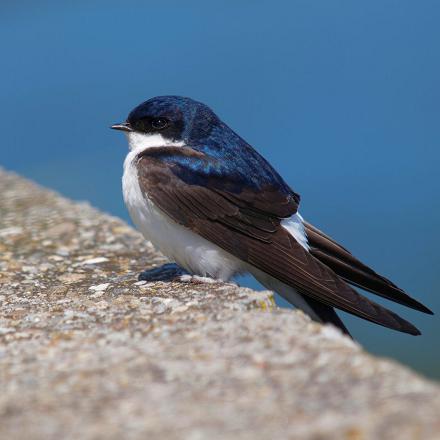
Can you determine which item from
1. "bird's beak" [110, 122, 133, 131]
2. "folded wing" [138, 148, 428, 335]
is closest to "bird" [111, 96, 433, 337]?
"folded wing" [138, 148, 428, 335]

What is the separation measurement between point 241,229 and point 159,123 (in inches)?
23.6

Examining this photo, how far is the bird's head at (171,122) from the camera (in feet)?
12.4

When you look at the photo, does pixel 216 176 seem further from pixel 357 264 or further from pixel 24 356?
pixel 24 356

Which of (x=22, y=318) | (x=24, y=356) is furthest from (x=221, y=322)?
(x=22, y=318)

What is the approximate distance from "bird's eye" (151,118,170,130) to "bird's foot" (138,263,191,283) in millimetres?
574

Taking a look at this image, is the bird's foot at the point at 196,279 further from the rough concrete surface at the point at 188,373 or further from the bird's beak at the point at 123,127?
the bird's beak at the point at 123,127

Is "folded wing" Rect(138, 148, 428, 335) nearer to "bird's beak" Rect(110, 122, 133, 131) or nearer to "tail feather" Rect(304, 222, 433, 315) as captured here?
"tail feather" Rect(304, 222, 433, 315)

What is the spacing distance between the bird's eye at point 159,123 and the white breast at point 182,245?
28 centimetres

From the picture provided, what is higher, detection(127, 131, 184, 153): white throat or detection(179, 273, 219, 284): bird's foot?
detection(127, 131, 184, 153): white throat

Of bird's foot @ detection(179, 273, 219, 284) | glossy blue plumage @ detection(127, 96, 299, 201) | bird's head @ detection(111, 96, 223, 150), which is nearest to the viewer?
bird's foot @ detection(179, 273, 219, 284)

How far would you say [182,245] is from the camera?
11.6ft

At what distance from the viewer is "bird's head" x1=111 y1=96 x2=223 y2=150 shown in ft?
12.4

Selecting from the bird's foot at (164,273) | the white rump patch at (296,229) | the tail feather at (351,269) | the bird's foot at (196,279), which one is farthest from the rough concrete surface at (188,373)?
the tail feather at (351,269)

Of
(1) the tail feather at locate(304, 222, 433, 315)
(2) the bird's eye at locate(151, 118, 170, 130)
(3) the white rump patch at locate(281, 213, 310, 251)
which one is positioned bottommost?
(1) the tail feather at locate(304, 222, 433, 315)
